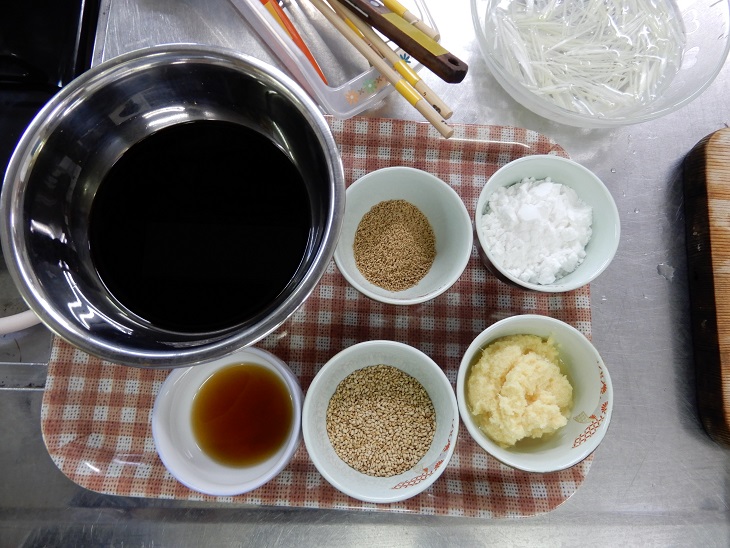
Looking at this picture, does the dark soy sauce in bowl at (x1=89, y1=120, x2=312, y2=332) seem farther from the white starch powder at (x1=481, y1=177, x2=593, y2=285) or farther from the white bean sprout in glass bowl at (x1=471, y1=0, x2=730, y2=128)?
the white bean sprout in glass bowl at (x1=471, y1=0, x2=730, y2=128)

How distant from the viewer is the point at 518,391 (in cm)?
110

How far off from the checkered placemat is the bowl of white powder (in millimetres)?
101

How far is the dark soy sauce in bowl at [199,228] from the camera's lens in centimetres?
102

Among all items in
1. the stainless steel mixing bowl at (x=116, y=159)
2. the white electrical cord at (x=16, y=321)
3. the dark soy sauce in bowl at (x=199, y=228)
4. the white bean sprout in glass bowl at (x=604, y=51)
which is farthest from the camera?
the white bean sprout in glass bowl at (x=604, y=51)

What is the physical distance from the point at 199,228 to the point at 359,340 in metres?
0.50

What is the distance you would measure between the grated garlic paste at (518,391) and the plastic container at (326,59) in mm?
779

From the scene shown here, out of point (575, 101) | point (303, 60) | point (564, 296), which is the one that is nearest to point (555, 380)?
point (564, 296)

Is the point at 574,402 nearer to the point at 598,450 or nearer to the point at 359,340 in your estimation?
the point at 598,450

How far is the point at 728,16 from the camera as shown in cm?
144

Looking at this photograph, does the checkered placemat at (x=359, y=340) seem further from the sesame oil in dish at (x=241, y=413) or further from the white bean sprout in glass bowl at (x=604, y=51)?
the white bean sprout in glass bowl at (x=604, y=51)

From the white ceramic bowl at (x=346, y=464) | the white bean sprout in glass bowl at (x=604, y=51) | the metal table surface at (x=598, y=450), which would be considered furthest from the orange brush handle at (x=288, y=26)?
the white ceramic bowl at (x=346, y=464)

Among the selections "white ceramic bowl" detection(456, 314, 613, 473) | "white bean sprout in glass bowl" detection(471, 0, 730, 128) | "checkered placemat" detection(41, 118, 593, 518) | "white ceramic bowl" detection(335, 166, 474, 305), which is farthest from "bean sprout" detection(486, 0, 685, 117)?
"white ceramic bowl" detection(456, 314, 613, 473)

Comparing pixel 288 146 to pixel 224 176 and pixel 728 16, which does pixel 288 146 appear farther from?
pixel 728 16

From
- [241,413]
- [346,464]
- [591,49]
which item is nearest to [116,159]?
[241,413]
